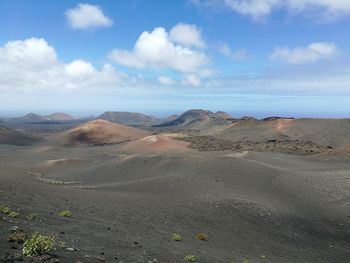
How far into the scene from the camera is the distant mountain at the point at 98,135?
370ft

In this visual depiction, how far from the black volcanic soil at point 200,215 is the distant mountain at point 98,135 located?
72447 millimetres

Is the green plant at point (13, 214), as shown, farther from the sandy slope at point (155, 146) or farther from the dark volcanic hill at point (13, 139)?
the dark volcanic hill at point (13, 139)

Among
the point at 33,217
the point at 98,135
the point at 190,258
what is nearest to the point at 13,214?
the point at 33,217

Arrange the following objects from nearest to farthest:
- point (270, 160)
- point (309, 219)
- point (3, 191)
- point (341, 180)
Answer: point (3, 191) → point (309, 219) → point (341, 180) → point (270, 160)

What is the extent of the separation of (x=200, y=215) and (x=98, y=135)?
9840 centimetres

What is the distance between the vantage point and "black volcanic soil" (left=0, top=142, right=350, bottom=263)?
14375mm

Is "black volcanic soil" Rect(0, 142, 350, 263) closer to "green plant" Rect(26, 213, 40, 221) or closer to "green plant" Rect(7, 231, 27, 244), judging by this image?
"green plant" Rect(7, 231, 27, 244)

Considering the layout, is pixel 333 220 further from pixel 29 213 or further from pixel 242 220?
pixel 29 213

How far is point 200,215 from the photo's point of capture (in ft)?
75.4

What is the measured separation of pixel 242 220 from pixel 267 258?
6.04 metres

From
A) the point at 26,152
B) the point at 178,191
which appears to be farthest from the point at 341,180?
the point at 26,152

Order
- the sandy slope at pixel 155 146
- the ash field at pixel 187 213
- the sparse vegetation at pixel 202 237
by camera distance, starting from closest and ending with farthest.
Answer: the ash field at pixel 187 213 < the sparse vegetation at pixel 202 237 < the sandy slope at pixel 155 146

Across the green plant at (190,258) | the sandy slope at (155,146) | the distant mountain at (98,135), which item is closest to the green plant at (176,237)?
the green plant at (190,258)

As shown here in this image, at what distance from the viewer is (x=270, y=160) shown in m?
51.0
